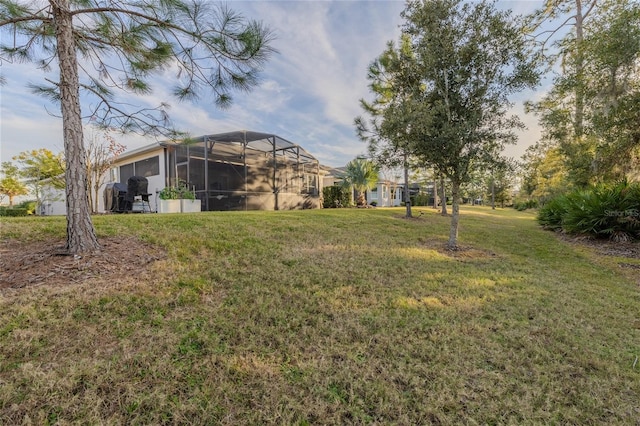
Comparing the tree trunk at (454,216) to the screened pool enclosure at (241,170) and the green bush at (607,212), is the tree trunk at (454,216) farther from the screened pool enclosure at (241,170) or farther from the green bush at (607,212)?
the screened pool enclosure at (241,170)

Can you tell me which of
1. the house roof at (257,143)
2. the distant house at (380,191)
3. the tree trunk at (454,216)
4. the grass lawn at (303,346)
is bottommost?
the grass lawn at (303,346)

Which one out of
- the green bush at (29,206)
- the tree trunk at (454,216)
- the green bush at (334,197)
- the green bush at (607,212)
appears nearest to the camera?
the tree trunk at (454,216)

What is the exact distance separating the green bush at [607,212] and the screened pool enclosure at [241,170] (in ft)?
41.3

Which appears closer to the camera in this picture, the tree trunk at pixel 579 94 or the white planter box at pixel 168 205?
the tree trunk at pixel 579 94

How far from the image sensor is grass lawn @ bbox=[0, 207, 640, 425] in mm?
1801

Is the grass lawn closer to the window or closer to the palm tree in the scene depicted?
the window

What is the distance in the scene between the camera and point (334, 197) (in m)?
20.2

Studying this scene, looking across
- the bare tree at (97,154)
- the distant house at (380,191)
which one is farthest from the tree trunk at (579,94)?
the distant house at (380,191)

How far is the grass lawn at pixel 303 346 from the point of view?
1801mm

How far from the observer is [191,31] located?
353 centimetres

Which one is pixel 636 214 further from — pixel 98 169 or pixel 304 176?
pixel 98 169

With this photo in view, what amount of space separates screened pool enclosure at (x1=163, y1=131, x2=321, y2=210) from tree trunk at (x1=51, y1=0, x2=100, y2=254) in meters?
7.62

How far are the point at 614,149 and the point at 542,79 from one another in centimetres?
424

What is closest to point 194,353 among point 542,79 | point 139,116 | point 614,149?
point 139,116
